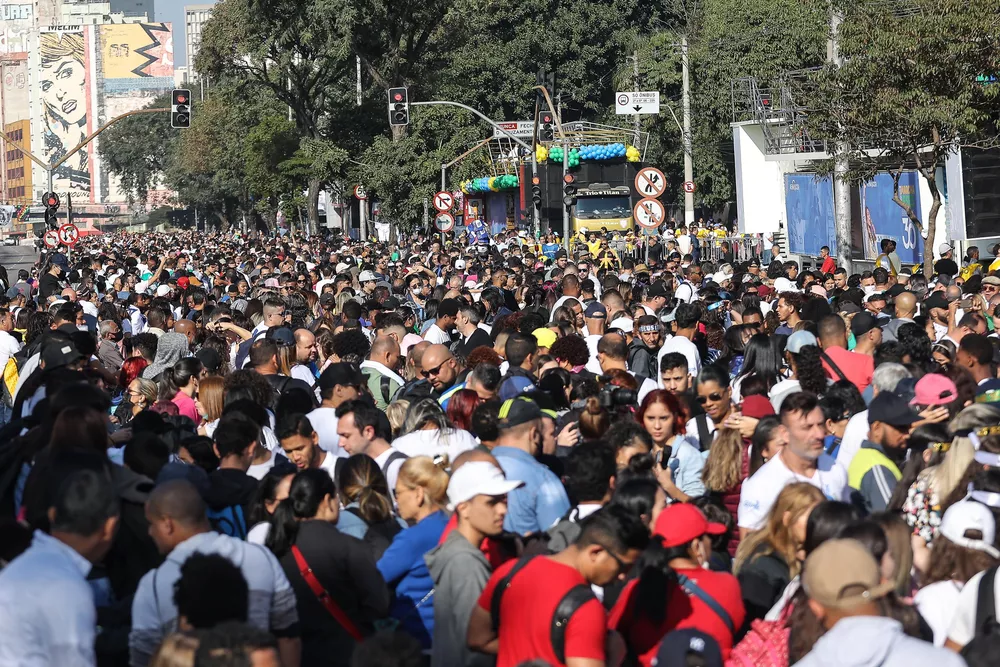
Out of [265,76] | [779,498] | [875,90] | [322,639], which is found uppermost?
[265,76]

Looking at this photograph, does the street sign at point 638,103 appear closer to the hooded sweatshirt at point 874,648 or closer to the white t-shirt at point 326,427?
the white t-shirt at point 326,427

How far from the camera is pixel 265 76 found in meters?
59.9

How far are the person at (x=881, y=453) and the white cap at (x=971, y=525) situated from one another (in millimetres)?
1721

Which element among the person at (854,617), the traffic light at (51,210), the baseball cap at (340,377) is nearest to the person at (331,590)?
the person at (854,617)

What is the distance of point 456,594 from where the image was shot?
543 cm

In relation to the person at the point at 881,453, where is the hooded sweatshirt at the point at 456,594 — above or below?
below

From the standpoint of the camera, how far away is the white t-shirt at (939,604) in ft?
16.2

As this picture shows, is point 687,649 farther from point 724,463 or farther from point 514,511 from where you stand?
point 724,463

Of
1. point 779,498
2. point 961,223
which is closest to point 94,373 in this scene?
point 779,498

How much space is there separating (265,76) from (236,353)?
159 feet

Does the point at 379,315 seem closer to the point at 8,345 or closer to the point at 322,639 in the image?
the point at 8,345

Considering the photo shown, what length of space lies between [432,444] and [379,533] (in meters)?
1.29

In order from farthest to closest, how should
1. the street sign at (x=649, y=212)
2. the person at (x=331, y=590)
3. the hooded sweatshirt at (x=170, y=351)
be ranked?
1. the street sign at (x=649, y=212)
2. the hooded sweatshirt at (x=170, y=351)
3. the person at (x=331, y=590)

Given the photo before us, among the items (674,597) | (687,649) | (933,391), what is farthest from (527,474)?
(933,391)
